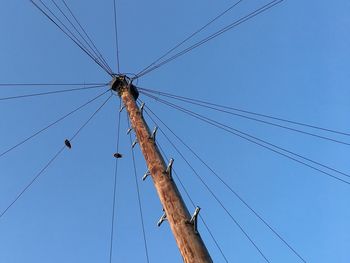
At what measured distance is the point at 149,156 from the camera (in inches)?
298

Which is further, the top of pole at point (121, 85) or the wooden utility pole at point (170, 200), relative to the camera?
the top of pole at point (121, 85)

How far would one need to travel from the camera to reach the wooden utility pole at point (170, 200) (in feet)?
18.8

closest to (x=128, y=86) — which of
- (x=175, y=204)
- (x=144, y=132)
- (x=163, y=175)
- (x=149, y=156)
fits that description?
(x=144, y=132)

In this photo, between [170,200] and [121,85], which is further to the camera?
[121,85]

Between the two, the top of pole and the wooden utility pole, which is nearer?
the wooden utility pole

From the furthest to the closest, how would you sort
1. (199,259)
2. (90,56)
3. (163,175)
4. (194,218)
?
(90,56)
(163,175)
(194,218)
(199,259)

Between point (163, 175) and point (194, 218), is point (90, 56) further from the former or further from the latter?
point (194, 218)

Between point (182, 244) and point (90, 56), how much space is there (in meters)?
8.23

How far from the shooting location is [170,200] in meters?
6.57

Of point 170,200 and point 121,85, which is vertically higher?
point 121,85

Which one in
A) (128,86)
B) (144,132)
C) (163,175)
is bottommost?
(163,175)

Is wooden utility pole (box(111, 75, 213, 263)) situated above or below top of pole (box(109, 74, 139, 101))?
below

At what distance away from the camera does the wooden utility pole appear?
226 inches

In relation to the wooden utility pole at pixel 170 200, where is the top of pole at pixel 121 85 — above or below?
above
